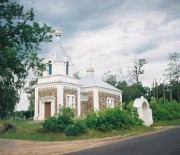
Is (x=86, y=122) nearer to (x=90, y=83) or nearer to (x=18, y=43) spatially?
(x=18, y=43)

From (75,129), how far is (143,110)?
446 inches

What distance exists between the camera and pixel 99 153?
11.8 metres

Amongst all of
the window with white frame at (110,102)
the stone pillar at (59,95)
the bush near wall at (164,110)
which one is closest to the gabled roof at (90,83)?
the window with white frame at (110,102)

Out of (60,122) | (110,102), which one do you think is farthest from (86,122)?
(110,102)

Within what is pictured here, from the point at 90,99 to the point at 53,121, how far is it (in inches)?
692

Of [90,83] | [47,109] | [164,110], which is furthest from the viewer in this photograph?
[90,83]

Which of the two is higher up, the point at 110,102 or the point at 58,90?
the point at 58,90

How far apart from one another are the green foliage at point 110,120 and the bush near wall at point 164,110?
7979 mm

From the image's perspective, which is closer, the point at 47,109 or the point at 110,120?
the point at 110,120

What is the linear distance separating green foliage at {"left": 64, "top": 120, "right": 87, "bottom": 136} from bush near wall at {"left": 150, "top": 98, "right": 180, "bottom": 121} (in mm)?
14345

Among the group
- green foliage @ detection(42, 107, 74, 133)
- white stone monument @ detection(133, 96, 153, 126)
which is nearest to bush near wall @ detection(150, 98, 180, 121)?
white stone monument @ detection(133, 96, 153, 126)

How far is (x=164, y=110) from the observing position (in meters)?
33.1

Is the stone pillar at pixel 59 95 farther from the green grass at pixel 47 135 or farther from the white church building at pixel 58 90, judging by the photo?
the green grass at pixel 47 135

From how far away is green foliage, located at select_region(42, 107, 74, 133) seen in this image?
20.0 metres
